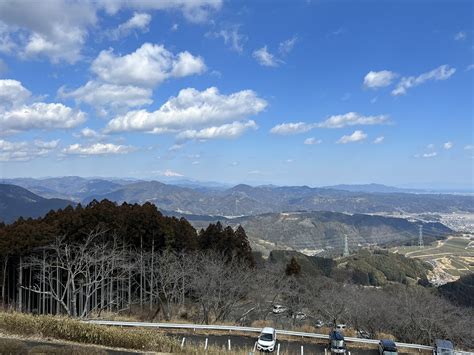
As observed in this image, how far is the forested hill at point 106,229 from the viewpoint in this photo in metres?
29.6

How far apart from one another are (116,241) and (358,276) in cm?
7724

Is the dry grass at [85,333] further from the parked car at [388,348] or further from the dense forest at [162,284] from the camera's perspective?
the parked car at [388,348]

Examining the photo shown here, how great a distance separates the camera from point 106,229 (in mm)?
31422

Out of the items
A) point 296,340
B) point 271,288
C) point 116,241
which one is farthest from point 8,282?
point 296,340

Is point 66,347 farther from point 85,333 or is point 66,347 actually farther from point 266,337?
point 266,337

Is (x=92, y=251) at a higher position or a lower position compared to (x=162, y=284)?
higher

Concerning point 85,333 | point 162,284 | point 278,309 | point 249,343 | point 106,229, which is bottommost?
point 278,309

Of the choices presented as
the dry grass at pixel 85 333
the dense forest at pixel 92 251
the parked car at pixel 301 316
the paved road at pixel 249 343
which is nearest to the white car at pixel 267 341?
the paved road at pixel 249 343

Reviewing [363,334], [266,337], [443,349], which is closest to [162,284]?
[266,337]

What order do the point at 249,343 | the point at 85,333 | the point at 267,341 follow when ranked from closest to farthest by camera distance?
the point at 85,333
the point at 267,341
the point at 249,343

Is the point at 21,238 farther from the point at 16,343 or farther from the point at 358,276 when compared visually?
the point at 358,276

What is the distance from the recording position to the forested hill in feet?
97.1

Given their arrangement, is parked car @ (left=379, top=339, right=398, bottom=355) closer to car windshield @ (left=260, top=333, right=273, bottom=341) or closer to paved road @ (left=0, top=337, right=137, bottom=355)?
car windshield @ (left=260, top=333, right=273, bottom=341)

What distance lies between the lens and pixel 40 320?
13.6 m
